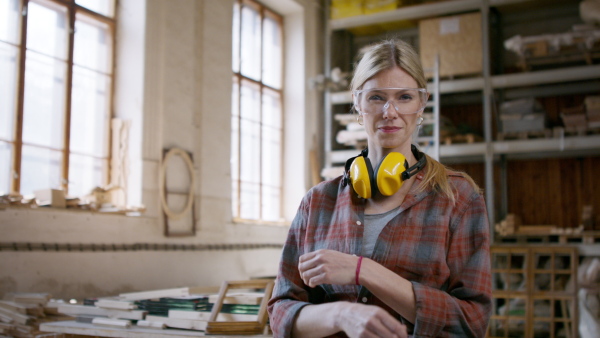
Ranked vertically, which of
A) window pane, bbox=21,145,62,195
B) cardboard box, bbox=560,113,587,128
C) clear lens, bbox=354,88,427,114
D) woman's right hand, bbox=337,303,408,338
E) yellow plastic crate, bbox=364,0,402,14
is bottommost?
woman's right hand, bbox=337,303,408,338

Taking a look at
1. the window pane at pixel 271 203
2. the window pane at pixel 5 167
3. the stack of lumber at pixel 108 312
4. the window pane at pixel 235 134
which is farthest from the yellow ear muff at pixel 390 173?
the window pane at pixel 271 203

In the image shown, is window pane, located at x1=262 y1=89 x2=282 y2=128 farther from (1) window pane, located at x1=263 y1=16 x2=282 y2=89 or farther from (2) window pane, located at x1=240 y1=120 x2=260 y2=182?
(2) window pane, located at x1=240 y1=120 x2=260 y2=182

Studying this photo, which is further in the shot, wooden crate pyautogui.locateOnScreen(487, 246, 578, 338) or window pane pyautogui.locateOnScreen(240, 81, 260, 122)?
window pane pyautogui.locateOnScreen(240, 81, 260, 122)

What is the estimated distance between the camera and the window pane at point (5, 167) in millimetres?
5504

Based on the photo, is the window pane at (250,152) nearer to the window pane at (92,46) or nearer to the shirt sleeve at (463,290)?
the window pane at (92,46)

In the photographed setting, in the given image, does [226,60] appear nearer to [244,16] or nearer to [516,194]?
[244,16]

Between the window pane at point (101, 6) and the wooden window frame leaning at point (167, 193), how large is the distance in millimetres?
1636

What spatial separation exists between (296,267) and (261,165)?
294 inches

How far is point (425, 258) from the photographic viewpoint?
1729 millimetres

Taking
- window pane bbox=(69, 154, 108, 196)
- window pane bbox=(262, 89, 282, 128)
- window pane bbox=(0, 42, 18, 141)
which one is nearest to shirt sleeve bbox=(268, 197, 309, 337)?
window pane bbox=(0, 42, 18, 141)

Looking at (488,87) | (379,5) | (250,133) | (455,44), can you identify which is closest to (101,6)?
(250,133)

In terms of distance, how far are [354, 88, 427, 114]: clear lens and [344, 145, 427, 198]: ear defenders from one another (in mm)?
137

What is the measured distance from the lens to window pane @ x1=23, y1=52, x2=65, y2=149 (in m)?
5.86

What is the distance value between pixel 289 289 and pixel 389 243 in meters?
0.34
